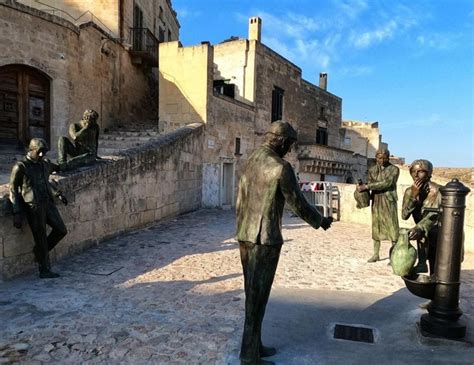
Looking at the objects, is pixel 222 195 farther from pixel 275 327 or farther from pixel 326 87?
pixel 326 87

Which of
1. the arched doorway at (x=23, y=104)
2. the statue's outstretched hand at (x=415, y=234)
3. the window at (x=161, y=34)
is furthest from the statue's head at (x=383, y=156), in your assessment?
the window at (x=161, y=34)

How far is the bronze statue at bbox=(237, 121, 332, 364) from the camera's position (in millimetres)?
2619

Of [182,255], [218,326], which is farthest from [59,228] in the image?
[218,326]

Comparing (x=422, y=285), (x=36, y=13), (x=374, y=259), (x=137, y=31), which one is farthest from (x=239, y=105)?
(x=422, y=285)

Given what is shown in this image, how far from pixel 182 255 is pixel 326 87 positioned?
25.0 meters

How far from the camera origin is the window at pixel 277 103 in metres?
19.0

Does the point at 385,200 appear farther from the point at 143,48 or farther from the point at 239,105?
the point at 143,48

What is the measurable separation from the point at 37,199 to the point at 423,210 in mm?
4457

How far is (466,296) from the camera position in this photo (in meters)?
4.41

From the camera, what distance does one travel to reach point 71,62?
13219 millimetres

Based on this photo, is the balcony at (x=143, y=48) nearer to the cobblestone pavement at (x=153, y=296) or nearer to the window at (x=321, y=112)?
the cobblestone pavement at (x=153, y=296)

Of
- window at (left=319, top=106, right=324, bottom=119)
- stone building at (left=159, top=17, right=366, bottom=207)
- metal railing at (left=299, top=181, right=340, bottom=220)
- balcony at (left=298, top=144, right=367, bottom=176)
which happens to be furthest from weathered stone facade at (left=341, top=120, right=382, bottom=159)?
metal railing at (left=299, top=181, right=340, bottom=220)

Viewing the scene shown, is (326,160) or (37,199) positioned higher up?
(326,160)

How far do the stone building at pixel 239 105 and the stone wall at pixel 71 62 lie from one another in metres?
2.64
